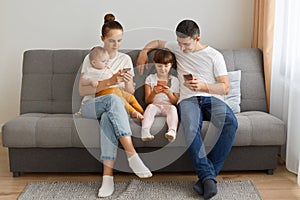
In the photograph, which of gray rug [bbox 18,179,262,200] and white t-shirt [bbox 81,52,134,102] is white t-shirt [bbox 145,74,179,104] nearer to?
white t-shirt [bbox 81,52,134,102]

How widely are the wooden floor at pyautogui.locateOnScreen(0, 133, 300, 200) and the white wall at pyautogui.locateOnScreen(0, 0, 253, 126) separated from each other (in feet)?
3.59

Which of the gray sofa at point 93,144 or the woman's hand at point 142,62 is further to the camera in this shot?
the woman's hand at point 142,62

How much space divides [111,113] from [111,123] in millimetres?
60

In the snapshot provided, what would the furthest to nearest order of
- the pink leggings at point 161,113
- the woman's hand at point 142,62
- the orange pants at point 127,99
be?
the woman's hand at point 142,62
the orange pants at point 127,99
the pink leggings at point 161,113

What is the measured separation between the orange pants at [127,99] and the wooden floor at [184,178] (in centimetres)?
44

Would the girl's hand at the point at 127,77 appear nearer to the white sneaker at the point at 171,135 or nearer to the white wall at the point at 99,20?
the white sneaker at the point at 171,135

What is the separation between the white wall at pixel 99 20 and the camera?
3.83 m

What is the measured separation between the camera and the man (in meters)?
2.88

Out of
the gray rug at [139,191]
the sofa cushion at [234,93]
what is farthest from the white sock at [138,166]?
the sofa cushion at [234,93]

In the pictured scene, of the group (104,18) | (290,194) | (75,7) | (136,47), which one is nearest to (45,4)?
(75,7)

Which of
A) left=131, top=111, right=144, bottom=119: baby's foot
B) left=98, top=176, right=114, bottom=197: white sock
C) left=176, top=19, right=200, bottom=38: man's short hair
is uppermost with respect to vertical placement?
left=176, top=19, right=200, bottom=38: man's short hair

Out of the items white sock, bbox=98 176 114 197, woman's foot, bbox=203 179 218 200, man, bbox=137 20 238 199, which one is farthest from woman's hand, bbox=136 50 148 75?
woman's foot, bbox=203 179 218 200

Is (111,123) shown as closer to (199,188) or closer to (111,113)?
(111,113)

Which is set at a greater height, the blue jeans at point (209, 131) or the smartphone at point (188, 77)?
the smartphone at point (188, 77)
